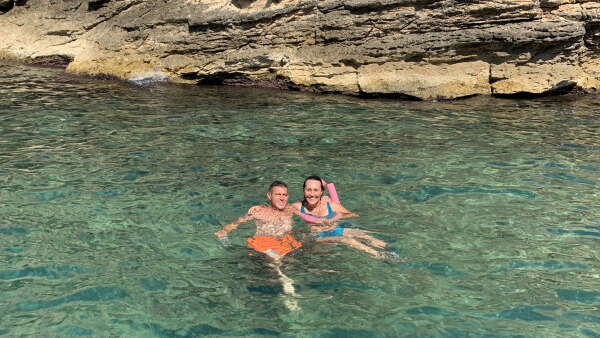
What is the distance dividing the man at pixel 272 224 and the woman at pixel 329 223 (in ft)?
0.80

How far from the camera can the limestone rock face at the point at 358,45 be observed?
11.3 metres

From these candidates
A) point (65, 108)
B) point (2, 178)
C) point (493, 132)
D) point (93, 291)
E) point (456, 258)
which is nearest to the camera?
point (93, 291)

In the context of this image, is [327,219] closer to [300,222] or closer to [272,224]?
[300,222]

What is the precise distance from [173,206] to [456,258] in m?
3.19

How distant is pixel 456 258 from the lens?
513 cm

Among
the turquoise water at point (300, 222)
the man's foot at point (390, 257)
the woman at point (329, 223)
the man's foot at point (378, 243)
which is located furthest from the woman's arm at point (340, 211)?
the man's foot at point (390, 257)

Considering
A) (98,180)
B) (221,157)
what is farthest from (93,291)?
(221,157)

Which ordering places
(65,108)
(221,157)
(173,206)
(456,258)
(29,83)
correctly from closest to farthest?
(456,258)
(173,206)
(221,157)
(65,108)
(29,83)

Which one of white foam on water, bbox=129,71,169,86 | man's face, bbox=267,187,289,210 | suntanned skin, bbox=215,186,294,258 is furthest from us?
white foam on water, bbox=129,71,169,86

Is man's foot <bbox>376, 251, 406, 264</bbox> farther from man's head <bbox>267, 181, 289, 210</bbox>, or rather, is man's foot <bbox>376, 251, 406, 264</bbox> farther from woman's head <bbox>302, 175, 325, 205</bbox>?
man's head <bbox>267, 181, 289, 210</bbox>

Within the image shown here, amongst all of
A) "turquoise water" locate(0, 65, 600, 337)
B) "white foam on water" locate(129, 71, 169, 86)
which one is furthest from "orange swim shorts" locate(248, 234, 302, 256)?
"white foam on water" locate(129, 71, 169, 86)

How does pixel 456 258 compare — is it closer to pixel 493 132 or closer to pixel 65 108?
pixel 493 132

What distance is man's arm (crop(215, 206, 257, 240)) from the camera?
5.49m

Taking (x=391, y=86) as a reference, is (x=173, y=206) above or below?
below
